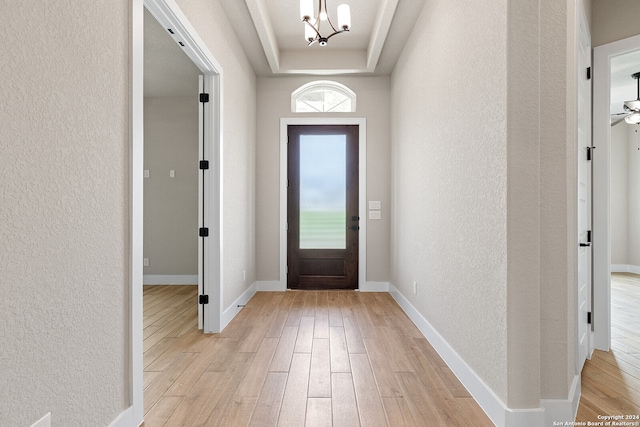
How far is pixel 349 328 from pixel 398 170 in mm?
2047

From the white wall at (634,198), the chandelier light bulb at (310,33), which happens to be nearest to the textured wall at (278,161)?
the chandelier light bulb at (310,33)

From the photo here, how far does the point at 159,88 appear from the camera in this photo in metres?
5.11

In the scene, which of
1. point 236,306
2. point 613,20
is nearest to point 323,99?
point 236,306

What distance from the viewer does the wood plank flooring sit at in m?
1.83

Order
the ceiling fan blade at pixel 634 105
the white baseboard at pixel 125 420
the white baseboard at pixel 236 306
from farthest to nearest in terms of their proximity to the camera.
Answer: the ceiling fan blade at pixel 634 105 < the white baseboard at pixel 236 306 < the white baseboard at pixel 125 420

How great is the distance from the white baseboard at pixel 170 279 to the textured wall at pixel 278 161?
1293 mm

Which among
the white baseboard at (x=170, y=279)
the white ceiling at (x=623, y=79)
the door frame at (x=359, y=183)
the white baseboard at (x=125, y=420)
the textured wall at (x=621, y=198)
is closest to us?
the white baseboard at (x=125, y=420)

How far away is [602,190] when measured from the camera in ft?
8.98

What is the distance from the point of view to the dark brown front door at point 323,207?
4863 mm

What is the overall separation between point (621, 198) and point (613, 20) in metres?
5.31

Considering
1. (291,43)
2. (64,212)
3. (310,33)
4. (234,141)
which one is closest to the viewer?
(64,212)

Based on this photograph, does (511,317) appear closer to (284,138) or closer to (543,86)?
(543,86)

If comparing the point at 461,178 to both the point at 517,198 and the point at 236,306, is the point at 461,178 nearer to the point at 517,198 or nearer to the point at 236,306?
the point at 517,198

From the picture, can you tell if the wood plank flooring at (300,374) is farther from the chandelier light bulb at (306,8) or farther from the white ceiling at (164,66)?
the white ceiling at (164,66)
